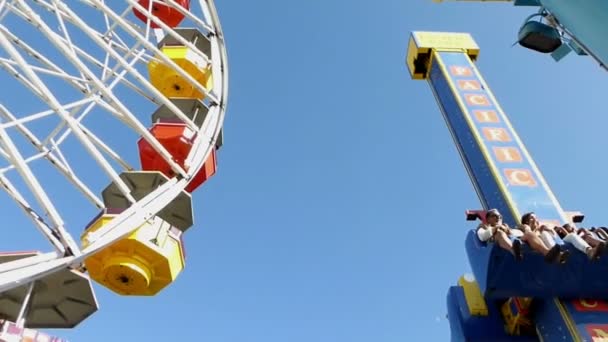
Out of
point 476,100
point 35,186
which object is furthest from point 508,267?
point 35,186

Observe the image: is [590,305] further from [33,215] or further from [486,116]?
[33,215]

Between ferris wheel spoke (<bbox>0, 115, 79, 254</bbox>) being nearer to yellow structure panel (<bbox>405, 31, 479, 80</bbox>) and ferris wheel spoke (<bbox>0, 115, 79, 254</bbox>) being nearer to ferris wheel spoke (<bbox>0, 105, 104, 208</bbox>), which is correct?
ferris wheel spoke (<bbox>0, 105, 104, 208</bbox>)

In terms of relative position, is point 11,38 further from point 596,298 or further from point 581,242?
point 596,298

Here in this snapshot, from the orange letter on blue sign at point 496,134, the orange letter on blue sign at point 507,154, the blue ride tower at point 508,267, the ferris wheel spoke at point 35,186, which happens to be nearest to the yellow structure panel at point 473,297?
the blue ride tower at point 508,267

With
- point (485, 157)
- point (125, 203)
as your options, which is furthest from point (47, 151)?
point (485, 157)

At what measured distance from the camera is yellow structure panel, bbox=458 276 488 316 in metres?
7.23

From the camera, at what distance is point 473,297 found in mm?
7438

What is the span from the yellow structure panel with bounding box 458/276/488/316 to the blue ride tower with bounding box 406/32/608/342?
14 millimetres

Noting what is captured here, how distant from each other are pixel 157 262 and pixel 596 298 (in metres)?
5.77

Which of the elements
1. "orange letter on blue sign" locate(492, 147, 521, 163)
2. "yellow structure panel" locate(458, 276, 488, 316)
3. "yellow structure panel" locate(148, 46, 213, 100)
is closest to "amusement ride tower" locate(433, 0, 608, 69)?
"orange letter on blue sign" locate(492, 147, 521, 163)

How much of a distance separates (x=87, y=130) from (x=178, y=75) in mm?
2067

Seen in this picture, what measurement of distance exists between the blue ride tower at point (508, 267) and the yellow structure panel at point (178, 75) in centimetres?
491

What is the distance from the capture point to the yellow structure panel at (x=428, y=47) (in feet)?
41.8

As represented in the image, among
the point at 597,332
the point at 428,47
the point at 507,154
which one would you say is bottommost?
the point at 597,332
